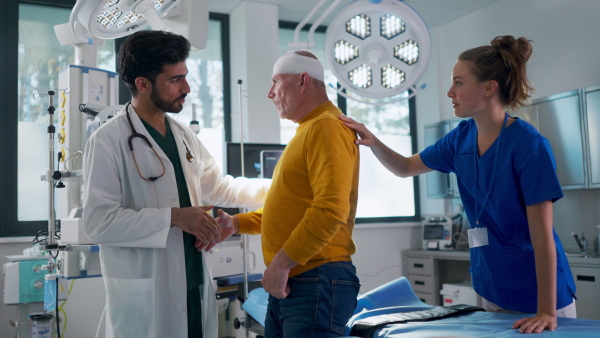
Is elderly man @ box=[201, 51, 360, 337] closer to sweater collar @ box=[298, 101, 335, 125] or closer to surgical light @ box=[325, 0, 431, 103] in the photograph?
sweater collar @ box=[298, 101, 335, 125]

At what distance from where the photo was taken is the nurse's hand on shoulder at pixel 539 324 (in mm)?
1556

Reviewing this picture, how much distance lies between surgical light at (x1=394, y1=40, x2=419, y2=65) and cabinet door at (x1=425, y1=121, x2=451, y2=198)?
2630 mm

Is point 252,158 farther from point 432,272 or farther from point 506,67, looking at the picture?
point 506,67

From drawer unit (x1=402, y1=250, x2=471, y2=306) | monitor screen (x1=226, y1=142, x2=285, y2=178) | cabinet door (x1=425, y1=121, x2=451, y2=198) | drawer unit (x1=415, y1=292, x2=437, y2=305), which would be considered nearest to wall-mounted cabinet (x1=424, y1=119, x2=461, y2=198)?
cabinet door (x1=425, y1=121, x2=451, y2=198)

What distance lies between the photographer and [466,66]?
5.92 ft

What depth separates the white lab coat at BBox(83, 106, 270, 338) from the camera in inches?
62.8

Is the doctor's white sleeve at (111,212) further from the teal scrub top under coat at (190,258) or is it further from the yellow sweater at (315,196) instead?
the yellow sweater at (315,196)

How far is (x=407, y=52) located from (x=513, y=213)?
1.09 meters

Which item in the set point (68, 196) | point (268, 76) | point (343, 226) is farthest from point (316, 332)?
point (268, 76)

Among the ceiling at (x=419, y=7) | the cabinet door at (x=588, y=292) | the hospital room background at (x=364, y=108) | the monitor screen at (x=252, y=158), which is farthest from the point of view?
the ceiling at (x=419, y=7)

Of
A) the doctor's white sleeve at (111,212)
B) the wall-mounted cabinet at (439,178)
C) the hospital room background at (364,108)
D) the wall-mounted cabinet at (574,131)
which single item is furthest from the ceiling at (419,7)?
the doctor's white sleeve at (111,212)

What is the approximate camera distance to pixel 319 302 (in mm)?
1557

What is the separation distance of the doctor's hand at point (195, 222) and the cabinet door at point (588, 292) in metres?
2.98

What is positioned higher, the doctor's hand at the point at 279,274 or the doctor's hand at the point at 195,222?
the doctor's hand at the point at 195,222
